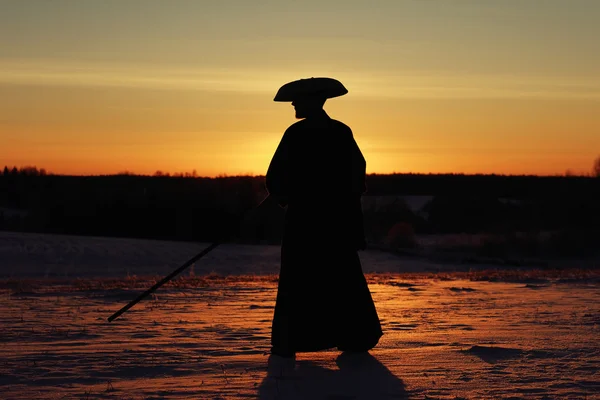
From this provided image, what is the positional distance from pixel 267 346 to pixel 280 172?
147 cm

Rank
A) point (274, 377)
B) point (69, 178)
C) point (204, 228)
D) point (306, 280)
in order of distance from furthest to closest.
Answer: point (69, 178)
point (204, 228)
point (306, 280)
point (274, 377)

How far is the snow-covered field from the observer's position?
6.32 m

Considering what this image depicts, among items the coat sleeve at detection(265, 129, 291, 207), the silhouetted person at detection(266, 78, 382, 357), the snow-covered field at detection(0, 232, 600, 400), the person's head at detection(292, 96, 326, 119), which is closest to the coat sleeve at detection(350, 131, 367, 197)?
the silhouetted person at detection(266, 78, 382, 357)

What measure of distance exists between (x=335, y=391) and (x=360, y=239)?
188 centimetres

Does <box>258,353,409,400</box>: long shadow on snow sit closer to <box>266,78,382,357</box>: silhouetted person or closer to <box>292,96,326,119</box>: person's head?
<box>266,78,382,357</box>: silhouetted person

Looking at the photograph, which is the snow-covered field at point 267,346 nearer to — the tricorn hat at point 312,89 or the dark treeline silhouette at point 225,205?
the dark treeline silhouette at point 225,205

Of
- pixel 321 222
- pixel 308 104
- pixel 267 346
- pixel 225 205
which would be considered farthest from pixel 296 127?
pixel 225 205

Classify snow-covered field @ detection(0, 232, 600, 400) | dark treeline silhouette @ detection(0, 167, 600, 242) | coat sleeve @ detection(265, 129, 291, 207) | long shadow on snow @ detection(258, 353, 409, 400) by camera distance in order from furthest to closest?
dark treeline silhouette @ detection(0, 167, 600, 242), coat sleeve @ detection(265, 129, 291, 207), snow-covered field @ detection(0, 232, 600, 400), long shadow on snow @ detection(258, 353, 409, 400)

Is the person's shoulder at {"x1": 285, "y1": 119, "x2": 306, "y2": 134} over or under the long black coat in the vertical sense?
over

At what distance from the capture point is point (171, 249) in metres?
34.1

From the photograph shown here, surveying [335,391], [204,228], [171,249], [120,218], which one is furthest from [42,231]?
[335,391]

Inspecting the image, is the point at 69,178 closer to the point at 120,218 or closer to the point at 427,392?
the point at 120,218

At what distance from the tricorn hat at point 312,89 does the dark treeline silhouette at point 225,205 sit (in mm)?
857

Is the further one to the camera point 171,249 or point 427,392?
point 171,249
